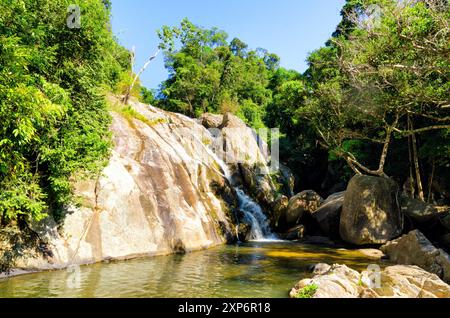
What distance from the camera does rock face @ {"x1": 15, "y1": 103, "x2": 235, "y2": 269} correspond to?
13297 mm

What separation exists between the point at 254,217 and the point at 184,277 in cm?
1335

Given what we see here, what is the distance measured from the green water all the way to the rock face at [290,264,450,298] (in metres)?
1.30

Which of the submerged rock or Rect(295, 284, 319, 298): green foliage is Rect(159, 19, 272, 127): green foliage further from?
Rect(295, 284, 319, 298): green foliage

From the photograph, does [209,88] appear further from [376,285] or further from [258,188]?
[376,285]

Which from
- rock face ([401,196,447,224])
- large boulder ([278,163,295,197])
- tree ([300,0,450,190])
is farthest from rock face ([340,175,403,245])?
large boulder ([278,163,295,197])

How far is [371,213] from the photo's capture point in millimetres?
19578

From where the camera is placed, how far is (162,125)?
80.9 ft

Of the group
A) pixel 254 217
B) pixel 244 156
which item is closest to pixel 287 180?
pixel 244 156

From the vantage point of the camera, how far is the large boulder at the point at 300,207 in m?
25.1

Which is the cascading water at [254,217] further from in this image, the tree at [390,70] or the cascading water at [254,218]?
the tree at [390,70]

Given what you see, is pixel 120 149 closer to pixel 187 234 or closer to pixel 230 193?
pixel 187 234

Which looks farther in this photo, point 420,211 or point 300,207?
point 300,207

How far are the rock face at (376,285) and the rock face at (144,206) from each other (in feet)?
25.8
